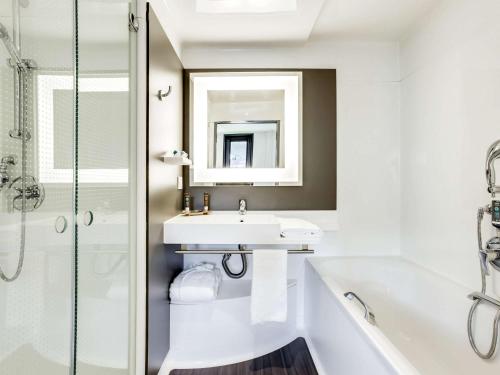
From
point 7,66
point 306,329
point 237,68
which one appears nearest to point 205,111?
point 237,68

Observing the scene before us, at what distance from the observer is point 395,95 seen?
2.27m

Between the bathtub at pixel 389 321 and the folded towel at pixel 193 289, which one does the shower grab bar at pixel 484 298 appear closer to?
the bathtub at pixel 389 321

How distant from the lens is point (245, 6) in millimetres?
1705

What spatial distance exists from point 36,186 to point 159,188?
31.0 inches

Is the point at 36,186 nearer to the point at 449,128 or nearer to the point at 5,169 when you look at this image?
the point at 5,169

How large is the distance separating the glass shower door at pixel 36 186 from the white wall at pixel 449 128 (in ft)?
6.27

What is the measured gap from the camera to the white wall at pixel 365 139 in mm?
2266

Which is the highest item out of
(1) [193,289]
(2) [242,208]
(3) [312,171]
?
(3) [312,171]

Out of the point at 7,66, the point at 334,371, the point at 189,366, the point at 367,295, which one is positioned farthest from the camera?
the point at 367,295

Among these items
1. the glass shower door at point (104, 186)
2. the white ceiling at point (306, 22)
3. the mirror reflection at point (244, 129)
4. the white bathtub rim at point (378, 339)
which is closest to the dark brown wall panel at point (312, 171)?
the mirror reflection at point (244, 129)

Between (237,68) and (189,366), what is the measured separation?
220cm

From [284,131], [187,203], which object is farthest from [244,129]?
[187,203]

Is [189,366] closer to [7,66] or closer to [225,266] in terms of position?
[225,266]

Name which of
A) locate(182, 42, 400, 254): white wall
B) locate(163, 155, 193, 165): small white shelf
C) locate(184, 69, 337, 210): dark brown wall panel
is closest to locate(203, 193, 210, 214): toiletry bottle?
locate(184, 69, 337, 210): dark brown wall panel
